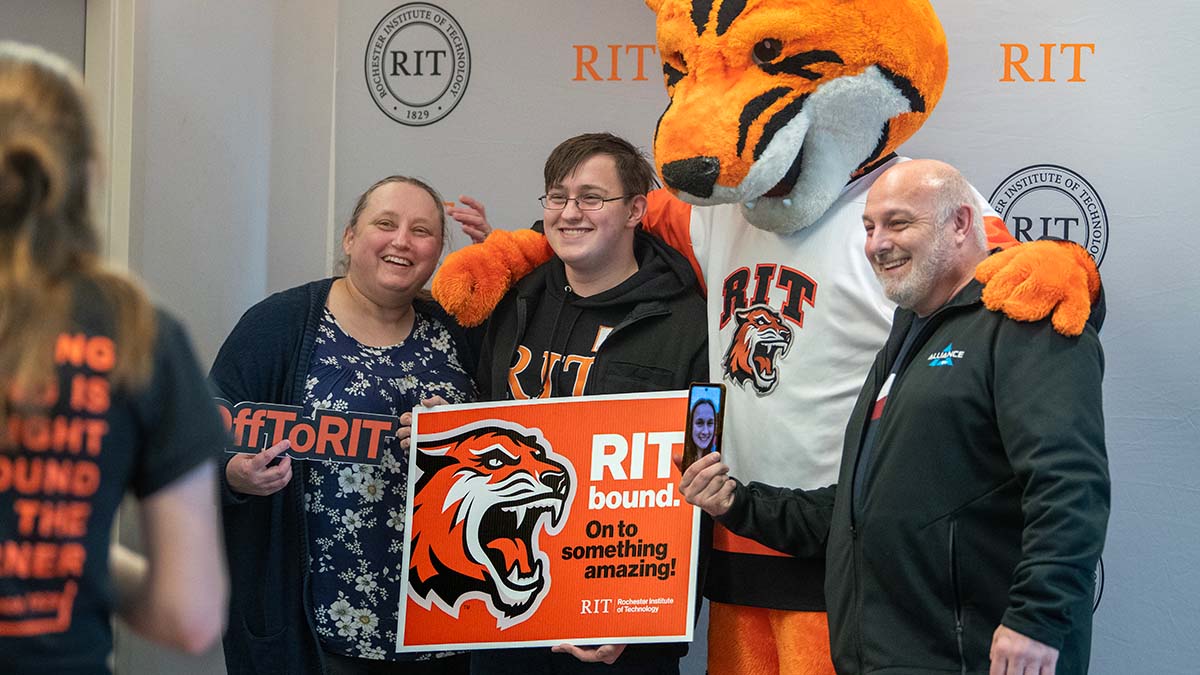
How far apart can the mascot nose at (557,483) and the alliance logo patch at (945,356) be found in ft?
2.85

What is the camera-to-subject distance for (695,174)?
2.59 meters

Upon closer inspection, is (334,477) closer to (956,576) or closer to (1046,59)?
(956,576)

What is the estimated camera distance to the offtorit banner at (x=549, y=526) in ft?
9.06

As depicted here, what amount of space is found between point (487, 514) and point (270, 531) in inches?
19.6

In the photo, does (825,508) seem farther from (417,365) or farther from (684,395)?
(417,365)

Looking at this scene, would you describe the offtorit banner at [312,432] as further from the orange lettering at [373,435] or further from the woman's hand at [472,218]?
the woman's hand at [472,218]

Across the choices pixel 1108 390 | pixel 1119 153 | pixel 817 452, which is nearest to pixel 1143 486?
pixel 1108 390

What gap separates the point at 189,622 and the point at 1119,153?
8.56 ft

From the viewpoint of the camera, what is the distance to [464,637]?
113 inches

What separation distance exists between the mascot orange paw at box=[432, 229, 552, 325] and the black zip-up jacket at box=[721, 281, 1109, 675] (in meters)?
1.04

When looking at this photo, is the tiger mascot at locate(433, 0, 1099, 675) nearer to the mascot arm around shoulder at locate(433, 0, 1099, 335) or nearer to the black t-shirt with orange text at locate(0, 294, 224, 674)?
the mascot arm around shoulder at locate(433, 0, 1099, 335)

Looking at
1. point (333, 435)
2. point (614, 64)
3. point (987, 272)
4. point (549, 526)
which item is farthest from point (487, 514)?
point (614, 64)

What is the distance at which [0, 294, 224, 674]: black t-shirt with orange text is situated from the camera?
131 cm

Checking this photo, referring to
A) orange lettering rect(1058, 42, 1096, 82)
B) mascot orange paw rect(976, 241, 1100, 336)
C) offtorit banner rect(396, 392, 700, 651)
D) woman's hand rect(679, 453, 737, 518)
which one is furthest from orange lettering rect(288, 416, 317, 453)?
orange lettering rect(1058, 42, 1096, 82)
